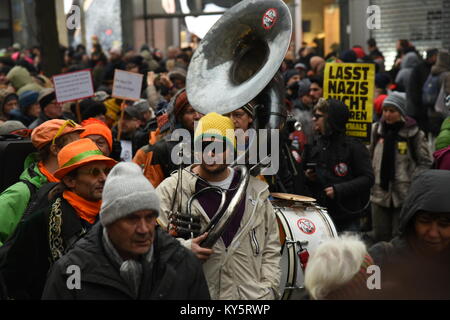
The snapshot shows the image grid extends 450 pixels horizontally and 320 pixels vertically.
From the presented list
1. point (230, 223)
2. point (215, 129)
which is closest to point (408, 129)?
point (215, 129)

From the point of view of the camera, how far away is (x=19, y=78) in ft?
51.7

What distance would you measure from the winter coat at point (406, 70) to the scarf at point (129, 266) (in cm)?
1183

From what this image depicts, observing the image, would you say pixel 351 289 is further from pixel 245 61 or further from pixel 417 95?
pixel 417 95

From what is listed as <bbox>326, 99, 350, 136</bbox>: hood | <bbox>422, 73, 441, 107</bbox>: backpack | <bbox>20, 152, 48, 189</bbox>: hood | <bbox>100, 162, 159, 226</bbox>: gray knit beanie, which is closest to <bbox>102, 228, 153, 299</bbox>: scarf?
<bbox>100, 162, 159, 226</bbox>: gray knit beanie

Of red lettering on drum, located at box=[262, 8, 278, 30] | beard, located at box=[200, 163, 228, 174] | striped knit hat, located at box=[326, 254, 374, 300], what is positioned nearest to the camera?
striped knit hat, located at box=[326, 254, 374, 300]

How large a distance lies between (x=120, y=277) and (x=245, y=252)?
1.45 meters

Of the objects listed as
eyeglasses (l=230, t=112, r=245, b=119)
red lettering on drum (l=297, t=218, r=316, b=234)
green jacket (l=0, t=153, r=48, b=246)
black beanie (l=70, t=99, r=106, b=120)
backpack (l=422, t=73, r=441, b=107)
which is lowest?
red lettering on drum (l=297, t=218, r=316, b=234)

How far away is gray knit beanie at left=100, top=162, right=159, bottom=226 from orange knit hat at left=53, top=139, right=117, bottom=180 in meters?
1.15

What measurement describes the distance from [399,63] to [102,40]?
13903 mm

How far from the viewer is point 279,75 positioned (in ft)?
22.4

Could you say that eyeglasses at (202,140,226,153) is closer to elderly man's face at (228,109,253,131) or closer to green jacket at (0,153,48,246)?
green jacket at (0,153,48,246)

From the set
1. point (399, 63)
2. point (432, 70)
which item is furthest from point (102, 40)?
point (432, 70)

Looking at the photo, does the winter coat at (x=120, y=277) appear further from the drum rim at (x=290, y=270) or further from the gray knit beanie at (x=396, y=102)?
the gray knit beanie at (x=396, y=102)

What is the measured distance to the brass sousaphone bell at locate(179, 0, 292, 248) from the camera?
6.64m
